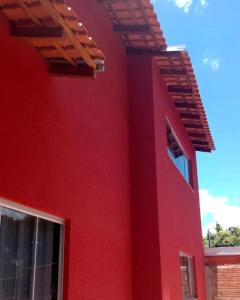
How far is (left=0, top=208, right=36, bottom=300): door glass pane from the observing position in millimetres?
3922

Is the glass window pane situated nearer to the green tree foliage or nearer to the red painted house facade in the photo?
the red painted house facade

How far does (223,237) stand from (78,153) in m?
36.8

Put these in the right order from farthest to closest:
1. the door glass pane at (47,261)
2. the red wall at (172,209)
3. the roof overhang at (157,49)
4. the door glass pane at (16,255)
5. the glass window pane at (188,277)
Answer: the glass window pane at (188,277), the red wall at (172,209), the roof overhang at (157,49), the door glass pane at (47,261), the door glass pane at (16,255)

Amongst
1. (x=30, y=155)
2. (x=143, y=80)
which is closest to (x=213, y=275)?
(x=143, y=80)

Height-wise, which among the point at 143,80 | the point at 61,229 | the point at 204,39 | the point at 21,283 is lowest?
the point at 21,283

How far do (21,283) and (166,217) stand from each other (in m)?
4.30

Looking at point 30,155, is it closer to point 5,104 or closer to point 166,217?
point 5,104

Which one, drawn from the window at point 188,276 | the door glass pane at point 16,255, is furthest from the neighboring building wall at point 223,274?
the door glass pane at point 16,255

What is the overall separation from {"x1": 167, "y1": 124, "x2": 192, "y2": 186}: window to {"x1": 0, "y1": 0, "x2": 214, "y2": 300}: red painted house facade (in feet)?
0.32

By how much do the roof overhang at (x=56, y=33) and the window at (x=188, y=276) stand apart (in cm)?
659

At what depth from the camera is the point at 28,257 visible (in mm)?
4293

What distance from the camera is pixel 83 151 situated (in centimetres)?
570

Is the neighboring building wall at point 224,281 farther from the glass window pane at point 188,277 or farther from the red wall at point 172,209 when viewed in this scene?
the glass window pane at point 188,277

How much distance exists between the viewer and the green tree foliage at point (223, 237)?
38.5 metres
